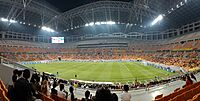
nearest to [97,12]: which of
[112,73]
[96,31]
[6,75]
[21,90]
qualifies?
[96,31]

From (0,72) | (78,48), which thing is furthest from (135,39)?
(0,72)

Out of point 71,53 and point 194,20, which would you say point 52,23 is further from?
point 194,20

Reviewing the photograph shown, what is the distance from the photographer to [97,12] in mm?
85625

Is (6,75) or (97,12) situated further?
(97,12)

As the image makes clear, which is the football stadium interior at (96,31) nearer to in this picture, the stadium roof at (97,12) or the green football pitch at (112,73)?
the stadium roof at (97,12)

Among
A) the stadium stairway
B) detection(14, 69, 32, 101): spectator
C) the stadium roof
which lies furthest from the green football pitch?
detection(14, 69, 32, 101): spectator

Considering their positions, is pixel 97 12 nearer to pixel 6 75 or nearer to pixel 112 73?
pixel 112 73

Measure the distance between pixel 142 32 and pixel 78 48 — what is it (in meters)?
29.3

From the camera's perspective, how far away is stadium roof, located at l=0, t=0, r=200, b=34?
202 feet

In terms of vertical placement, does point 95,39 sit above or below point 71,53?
above

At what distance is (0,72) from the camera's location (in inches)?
519

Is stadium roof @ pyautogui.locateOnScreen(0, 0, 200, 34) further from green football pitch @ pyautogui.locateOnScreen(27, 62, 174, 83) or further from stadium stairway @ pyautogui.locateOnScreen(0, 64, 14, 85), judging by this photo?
stadium stairway @ pyautogui.locateOnScreen(0, 64, 14, 85)

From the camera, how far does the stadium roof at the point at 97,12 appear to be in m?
61.6

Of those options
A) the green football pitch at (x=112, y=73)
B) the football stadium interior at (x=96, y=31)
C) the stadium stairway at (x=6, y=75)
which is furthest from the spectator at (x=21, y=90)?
the football stadium interior at (x=96, y=31)
